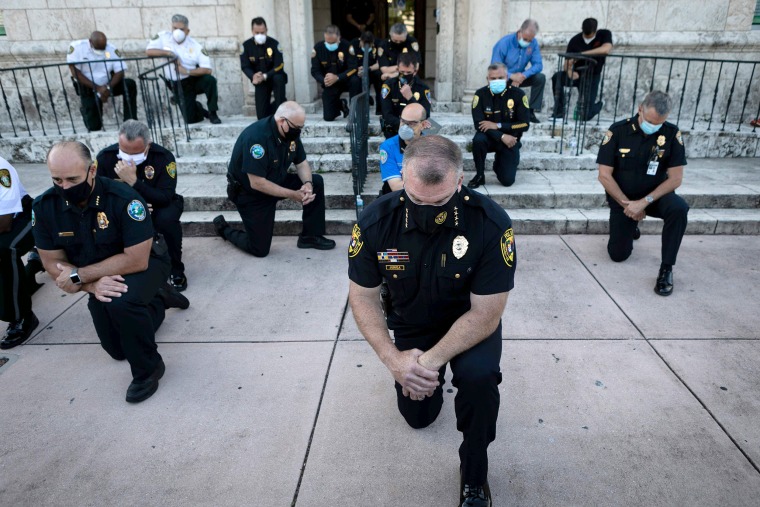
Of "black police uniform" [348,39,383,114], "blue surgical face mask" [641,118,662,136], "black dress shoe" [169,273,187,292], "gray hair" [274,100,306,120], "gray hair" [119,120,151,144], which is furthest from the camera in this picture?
"black police uniform" [348,39,383,114]

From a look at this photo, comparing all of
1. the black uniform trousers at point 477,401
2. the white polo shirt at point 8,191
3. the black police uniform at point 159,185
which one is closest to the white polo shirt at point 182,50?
the black police uniform at point 159,185

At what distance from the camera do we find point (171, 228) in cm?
454

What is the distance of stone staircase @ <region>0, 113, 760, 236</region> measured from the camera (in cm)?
555

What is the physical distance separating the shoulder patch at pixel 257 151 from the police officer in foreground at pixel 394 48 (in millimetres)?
3108

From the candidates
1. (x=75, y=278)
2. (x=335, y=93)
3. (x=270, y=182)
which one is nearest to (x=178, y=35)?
(x=335, y=93)

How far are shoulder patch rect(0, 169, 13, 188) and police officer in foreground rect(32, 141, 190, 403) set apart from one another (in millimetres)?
815

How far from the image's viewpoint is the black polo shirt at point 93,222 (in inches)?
124

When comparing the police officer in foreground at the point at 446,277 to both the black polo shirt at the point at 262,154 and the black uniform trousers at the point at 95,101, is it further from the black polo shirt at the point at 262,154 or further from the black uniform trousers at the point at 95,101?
the black uniform trousers at the point at 95,101

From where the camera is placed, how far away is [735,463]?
259 cm

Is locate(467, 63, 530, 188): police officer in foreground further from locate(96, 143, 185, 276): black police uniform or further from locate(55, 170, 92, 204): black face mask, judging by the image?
locate(55, 170, 92, 204): black face mask

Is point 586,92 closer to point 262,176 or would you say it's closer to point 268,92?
point 268,92

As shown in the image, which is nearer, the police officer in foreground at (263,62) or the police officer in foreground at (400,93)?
the police officer in foreground at (400,93)

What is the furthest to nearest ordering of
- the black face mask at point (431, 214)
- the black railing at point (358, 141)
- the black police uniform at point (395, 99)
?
the black police uniform at point (395, 99) → the black railing at point (358, 141) → the black face mask at point (431, 214)

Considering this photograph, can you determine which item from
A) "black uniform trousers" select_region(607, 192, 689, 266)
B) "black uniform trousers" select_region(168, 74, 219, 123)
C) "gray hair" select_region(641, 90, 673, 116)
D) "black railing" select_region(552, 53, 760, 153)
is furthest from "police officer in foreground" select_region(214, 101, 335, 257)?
"black railing" select_region(552, 53, 760, 153)
